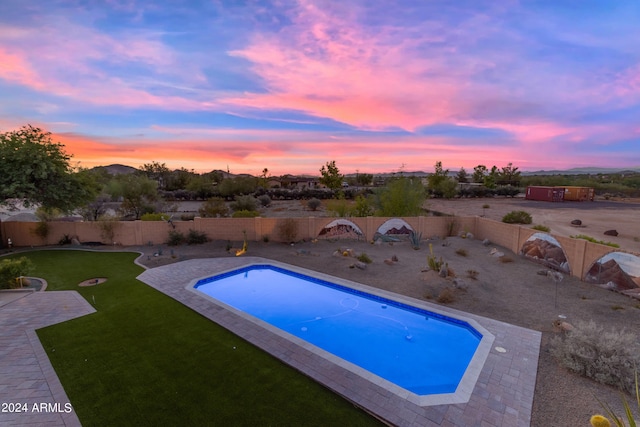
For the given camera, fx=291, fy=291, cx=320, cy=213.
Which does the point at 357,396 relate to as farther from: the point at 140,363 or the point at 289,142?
the point at 289,142

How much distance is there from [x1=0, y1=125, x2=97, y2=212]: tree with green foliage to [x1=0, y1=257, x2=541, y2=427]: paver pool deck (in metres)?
9.04

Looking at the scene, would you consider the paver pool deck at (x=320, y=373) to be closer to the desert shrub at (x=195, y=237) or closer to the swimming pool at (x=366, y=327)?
the swimming pool at (x=366, y=327)

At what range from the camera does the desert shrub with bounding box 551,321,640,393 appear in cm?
600

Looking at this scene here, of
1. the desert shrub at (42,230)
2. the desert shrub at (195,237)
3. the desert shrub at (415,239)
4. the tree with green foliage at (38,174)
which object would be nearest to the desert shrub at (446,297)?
the desert shrub at (415,239)

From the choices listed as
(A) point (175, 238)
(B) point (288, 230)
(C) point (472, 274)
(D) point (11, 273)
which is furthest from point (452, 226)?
(D) point (11, 273)

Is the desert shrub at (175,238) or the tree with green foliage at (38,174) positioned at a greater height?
the tree with green foliage at (38,174)

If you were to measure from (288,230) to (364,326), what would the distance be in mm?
9947

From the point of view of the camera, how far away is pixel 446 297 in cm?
1042

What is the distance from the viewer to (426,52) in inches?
645

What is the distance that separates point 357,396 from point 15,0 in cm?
1804

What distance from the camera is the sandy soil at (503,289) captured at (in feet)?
18.7

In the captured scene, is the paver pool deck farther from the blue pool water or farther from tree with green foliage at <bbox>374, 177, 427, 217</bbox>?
tree with green foliage at <bbox>374, 177, 427, 217</bbox>

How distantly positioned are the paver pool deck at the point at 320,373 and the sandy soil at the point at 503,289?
0.44 meters

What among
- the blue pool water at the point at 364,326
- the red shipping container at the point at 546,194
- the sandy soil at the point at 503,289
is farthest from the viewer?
the red shipping container at the point at 546,194
